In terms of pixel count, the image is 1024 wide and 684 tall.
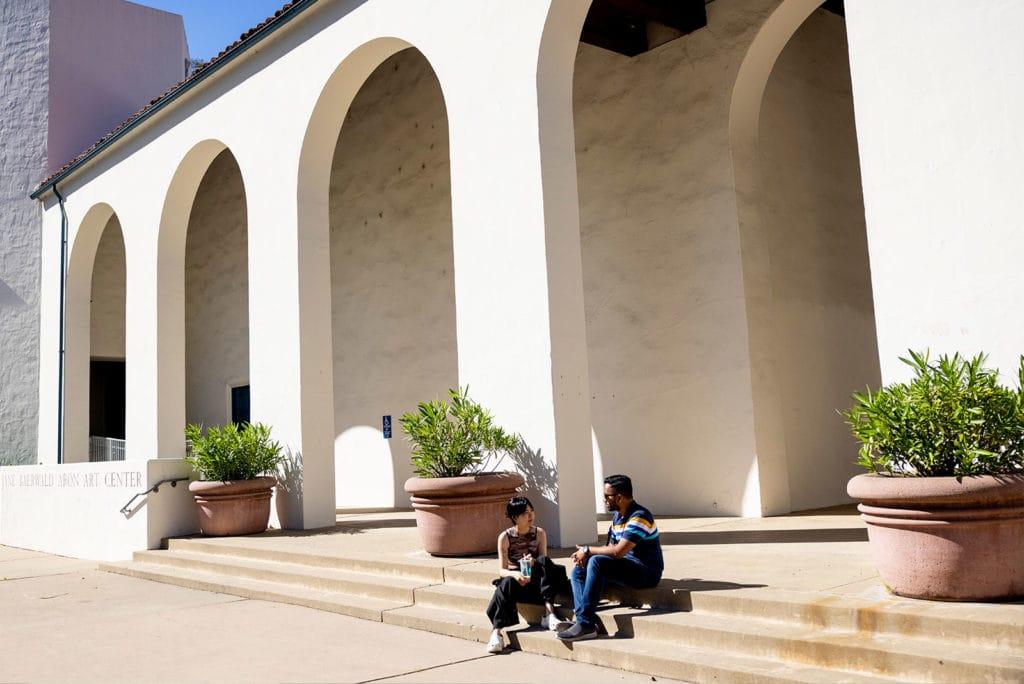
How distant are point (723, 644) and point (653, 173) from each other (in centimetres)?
683

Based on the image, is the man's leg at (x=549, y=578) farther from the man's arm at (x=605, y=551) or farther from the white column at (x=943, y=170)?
the white column at (x=943, y=170)

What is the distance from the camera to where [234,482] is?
1042 centimetres

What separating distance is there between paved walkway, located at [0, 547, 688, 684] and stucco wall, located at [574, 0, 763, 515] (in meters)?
4.66

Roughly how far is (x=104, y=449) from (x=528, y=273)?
13.7 meters

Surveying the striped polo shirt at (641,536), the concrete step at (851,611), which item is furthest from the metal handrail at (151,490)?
the striped polo shirt at (641,536)

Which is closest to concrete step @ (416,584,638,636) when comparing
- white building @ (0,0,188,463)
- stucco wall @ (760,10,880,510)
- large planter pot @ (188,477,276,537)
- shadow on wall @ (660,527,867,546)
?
shadow on wall @ (660,527,867,546)

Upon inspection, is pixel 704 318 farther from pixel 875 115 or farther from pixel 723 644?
pixel 723 644

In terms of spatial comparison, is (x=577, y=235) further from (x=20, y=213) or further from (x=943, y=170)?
(x=20, y=213)

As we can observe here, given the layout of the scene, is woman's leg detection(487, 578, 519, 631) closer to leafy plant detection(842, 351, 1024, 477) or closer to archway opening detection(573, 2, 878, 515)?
leafy plant detection(842, 351, 1024, 477)

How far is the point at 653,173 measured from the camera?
35.0 feet

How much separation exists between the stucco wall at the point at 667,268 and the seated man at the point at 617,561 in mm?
4424

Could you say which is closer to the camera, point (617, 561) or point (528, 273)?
point (617, 561)

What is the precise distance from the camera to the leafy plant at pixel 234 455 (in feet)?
34.6

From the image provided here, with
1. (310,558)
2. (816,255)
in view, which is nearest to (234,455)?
(310,558)
